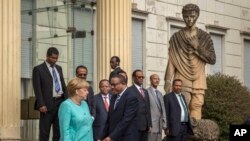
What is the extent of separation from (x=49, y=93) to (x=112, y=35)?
5.64m

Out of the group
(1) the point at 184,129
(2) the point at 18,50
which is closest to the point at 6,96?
(2) the point at 18,50

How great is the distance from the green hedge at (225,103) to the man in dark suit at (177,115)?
7.27 metres

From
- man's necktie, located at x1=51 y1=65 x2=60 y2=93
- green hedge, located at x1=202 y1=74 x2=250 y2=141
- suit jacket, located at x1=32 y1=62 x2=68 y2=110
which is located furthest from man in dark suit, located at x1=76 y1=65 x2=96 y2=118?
green hedge, located at x1=202 y1=74 x2=250 y2=141

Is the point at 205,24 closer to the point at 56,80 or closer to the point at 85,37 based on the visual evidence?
the point at 85,37

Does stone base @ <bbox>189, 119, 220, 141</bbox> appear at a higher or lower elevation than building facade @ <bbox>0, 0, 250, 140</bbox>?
lower

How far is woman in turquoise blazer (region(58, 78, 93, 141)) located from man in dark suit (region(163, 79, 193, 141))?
19.3ft

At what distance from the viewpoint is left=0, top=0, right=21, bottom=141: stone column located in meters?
18.5

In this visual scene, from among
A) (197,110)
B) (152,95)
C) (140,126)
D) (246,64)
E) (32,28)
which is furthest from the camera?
(246,64)

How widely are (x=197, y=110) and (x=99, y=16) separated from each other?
4.30 metres

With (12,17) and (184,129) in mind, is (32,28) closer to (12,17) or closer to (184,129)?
(12,17)

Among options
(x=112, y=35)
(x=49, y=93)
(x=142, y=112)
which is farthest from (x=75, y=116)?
(x=112, y=35)

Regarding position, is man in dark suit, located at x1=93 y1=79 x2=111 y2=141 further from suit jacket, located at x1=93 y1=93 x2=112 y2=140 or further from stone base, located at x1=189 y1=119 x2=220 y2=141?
stone base, located at x1=189 y1=119 x2=220 y2=141

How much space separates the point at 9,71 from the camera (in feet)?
61.1

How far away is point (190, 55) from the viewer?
19219 millimetres
